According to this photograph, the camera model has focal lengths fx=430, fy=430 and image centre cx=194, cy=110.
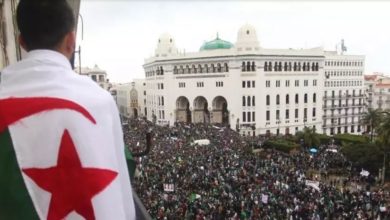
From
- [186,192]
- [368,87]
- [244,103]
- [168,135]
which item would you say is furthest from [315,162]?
[368,87]

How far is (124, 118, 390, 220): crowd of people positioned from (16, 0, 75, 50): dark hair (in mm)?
7732

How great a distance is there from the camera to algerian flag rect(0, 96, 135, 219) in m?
1.33

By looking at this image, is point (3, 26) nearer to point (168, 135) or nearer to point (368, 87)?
point (168, 135)

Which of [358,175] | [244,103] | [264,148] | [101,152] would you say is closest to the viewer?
[101,152]

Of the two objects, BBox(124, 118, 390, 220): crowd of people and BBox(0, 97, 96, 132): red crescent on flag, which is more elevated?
BBox(0, 97, 96, 132): red crescent on flag

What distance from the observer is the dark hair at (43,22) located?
147cm

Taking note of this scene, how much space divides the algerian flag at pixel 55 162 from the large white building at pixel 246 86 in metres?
50.3

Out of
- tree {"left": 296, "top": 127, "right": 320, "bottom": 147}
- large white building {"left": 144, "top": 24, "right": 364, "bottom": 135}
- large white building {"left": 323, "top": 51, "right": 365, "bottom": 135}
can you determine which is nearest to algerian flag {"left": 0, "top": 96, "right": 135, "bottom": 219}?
tree {"left": 296, "top": 127, "right": 320, "bottom": 147}

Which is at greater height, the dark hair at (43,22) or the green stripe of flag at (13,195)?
the dark hair at (43,22)

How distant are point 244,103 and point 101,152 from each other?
51.0m

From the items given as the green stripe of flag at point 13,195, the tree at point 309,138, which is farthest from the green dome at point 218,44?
the green stripe of flag at point 13,195

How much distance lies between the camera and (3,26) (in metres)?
7.28

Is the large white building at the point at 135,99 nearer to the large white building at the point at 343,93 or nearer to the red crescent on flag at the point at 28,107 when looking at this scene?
the large white building at the point at 343,93

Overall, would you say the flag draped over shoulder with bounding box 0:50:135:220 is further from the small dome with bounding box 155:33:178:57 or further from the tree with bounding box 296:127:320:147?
the small dome with bounding box 155:33:178:57
